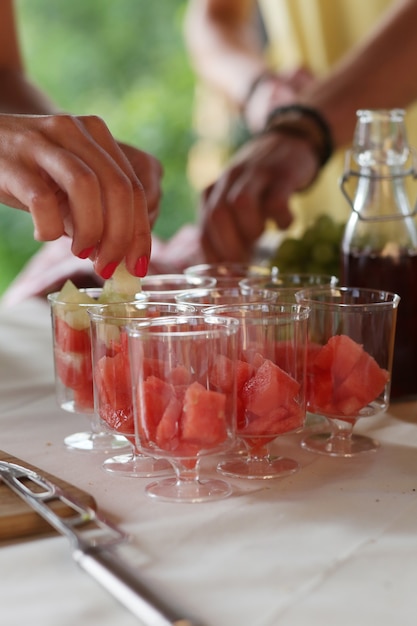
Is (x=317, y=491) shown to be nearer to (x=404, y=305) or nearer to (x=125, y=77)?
(x=404, y=305)

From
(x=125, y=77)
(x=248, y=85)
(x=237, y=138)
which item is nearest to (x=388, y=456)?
(x=248, y=85)

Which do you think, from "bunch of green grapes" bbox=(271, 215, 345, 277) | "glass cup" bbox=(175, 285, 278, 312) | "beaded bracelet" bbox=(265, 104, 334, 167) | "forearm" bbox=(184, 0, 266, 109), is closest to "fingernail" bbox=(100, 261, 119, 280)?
Result: "glass cup" bbox=(175, 285, 278, 312)

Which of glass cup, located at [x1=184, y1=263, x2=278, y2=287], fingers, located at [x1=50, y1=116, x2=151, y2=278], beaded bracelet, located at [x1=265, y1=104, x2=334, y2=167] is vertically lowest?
glass cup, located at [x1=184, y1=263, x2=278, y2=287]

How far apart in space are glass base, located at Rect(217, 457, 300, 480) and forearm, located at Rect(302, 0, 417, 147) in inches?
47.0

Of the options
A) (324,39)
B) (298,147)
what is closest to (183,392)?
(298,147)

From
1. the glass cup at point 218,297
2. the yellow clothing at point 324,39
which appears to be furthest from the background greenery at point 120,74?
the glass cup at point 218,297

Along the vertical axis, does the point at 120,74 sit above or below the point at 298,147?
above

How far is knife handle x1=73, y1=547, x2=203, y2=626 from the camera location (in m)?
0.60

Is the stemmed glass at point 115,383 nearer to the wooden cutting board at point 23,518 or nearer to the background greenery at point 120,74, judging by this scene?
the wooden cutting board at point 23,518

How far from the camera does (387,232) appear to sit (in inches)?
48.9

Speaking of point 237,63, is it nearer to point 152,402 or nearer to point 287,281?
point 287,281

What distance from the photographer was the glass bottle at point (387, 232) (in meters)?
1.23

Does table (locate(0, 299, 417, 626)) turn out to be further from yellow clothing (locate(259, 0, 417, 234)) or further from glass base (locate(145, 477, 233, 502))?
yellow clothing (locate(259, 0, 417, 234))

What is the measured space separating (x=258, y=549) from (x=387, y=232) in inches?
24.4
